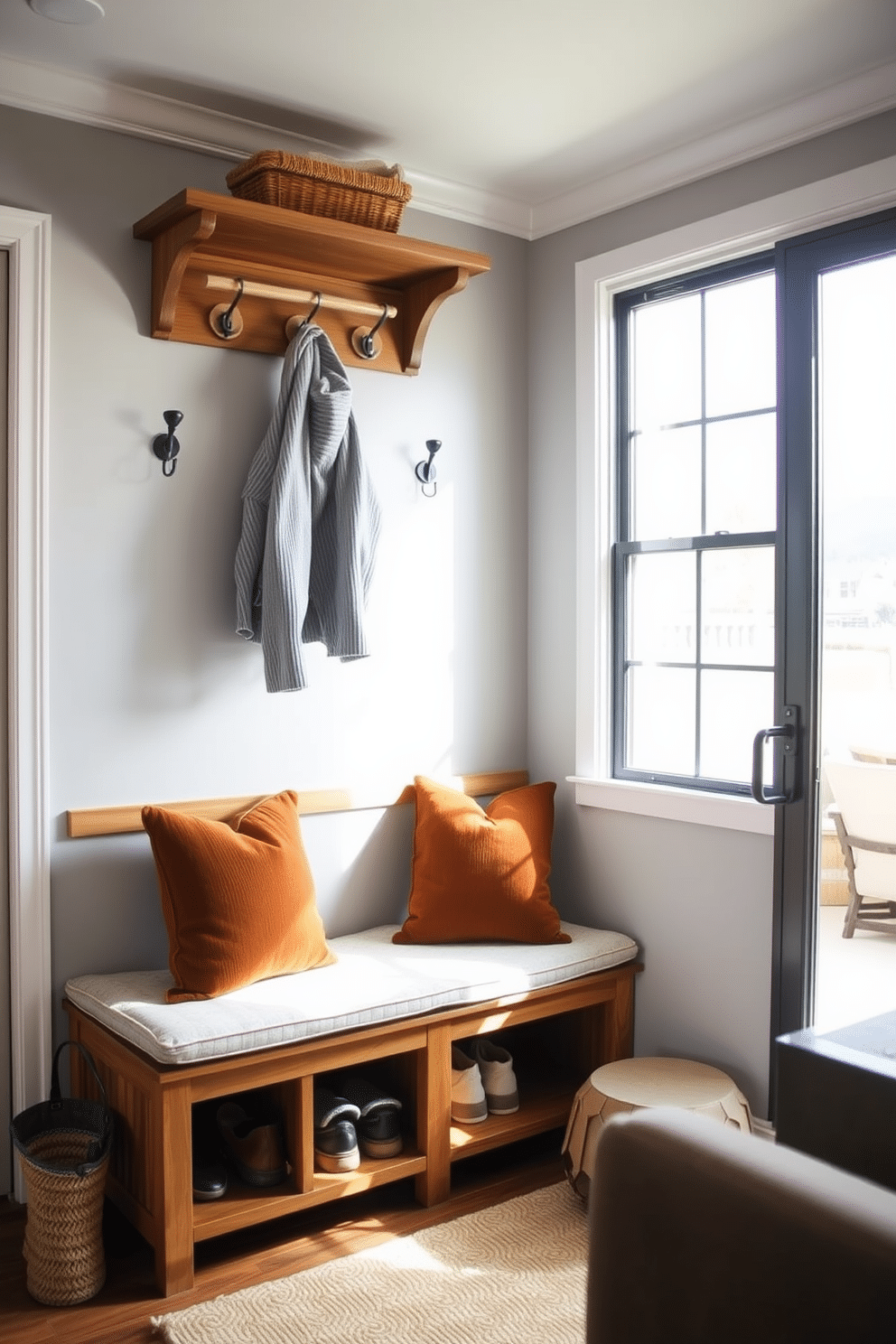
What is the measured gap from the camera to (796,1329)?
3.21ft

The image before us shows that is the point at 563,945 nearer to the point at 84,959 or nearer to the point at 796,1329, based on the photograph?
the point at 84,959

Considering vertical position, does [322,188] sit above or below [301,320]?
above

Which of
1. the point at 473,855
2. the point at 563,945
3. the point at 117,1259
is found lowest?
the point at 117,1259

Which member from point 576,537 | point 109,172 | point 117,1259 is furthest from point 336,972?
point 109,172

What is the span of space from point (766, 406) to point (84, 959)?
2.08 meters

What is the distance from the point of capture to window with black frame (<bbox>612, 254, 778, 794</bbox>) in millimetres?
2873

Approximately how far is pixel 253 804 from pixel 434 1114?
85 centimetres

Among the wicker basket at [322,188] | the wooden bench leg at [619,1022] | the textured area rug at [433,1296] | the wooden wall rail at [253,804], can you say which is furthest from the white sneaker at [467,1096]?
the wicker basket at [322,188]

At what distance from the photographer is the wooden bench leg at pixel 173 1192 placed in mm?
2234

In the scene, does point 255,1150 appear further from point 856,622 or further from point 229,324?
point 229,324

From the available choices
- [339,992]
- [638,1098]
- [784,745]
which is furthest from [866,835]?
[339,992]

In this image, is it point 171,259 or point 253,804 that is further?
point 253,804

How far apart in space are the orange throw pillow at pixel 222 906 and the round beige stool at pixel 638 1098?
0.74 meters

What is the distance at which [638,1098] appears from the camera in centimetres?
261
